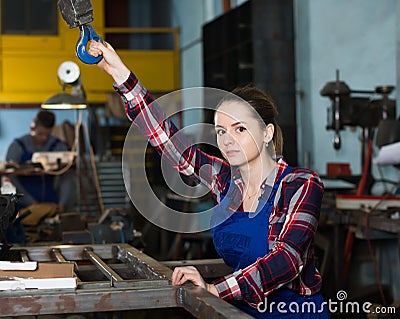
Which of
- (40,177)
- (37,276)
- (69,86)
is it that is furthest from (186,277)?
(40,177)

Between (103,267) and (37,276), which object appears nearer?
(37,276)

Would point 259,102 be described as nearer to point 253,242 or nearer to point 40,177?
point 253,242

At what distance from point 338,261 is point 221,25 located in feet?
11.4

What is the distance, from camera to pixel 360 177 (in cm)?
440

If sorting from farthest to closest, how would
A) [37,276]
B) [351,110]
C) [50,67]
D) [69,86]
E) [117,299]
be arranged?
1. [50,67]
2. [69,86]
3. [351,110]
4. [37,276]
5. [117,299]

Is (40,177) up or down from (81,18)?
down

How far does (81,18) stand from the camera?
1693 millimetres

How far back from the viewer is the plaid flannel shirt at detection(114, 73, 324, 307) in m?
1.66

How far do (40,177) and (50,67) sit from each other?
4.36 m

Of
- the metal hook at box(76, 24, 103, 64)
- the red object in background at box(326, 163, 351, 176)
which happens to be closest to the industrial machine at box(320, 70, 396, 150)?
the red object in background at box(326, 163, 351, 176)

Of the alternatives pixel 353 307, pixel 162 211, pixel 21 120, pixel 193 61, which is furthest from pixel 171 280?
pixel 21 120

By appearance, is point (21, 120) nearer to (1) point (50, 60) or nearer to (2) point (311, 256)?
(1) point (50, 60)

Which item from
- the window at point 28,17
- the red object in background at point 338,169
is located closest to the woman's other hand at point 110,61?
the red object in background at point 338,169

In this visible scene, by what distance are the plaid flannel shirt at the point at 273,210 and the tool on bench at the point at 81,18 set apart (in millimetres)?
184
